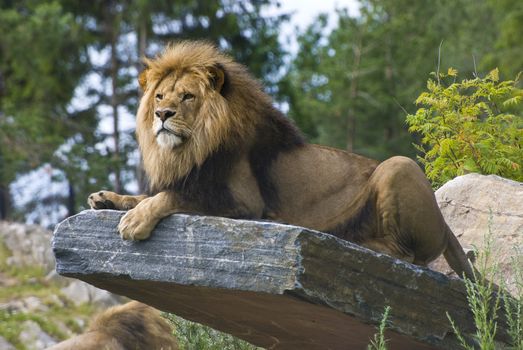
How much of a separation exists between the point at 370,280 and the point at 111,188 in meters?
18.5

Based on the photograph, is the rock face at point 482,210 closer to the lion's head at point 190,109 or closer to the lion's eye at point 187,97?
the lion's head at point 190,109

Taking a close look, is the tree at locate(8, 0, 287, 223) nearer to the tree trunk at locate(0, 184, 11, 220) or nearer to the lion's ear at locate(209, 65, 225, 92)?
the tree trunk at locate(0, 184, 11, 220)

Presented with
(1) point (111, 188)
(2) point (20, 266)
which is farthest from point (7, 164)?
(2) point (20, 266)

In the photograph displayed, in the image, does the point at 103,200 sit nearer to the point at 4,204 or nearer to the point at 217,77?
the point at 217,77

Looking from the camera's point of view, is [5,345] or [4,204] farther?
[4,204]

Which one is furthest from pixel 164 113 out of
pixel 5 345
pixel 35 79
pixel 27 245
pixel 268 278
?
pixel 35 79

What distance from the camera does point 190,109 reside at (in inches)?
265

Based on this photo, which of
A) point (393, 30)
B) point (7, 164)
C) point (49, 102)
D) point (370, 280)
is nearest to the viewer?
point (370, 280)

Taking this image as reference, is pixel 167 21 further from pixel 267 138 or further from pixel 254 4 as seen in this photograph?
pixel 267 138

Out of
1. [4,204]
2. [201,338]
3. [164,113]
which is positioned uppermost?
[164,113]

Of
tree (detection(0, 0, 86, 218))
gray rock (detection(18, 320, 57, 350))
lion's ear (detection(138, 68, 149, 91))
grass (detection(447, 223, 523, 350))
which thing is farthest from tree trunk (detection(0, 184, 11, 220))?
grass (detection(447, 223, 523, 350))

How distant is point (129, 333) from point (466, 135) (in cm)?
312

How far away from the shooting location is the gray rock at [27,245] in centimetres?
1728

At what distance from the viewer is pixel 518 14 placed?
2788 centimetres
